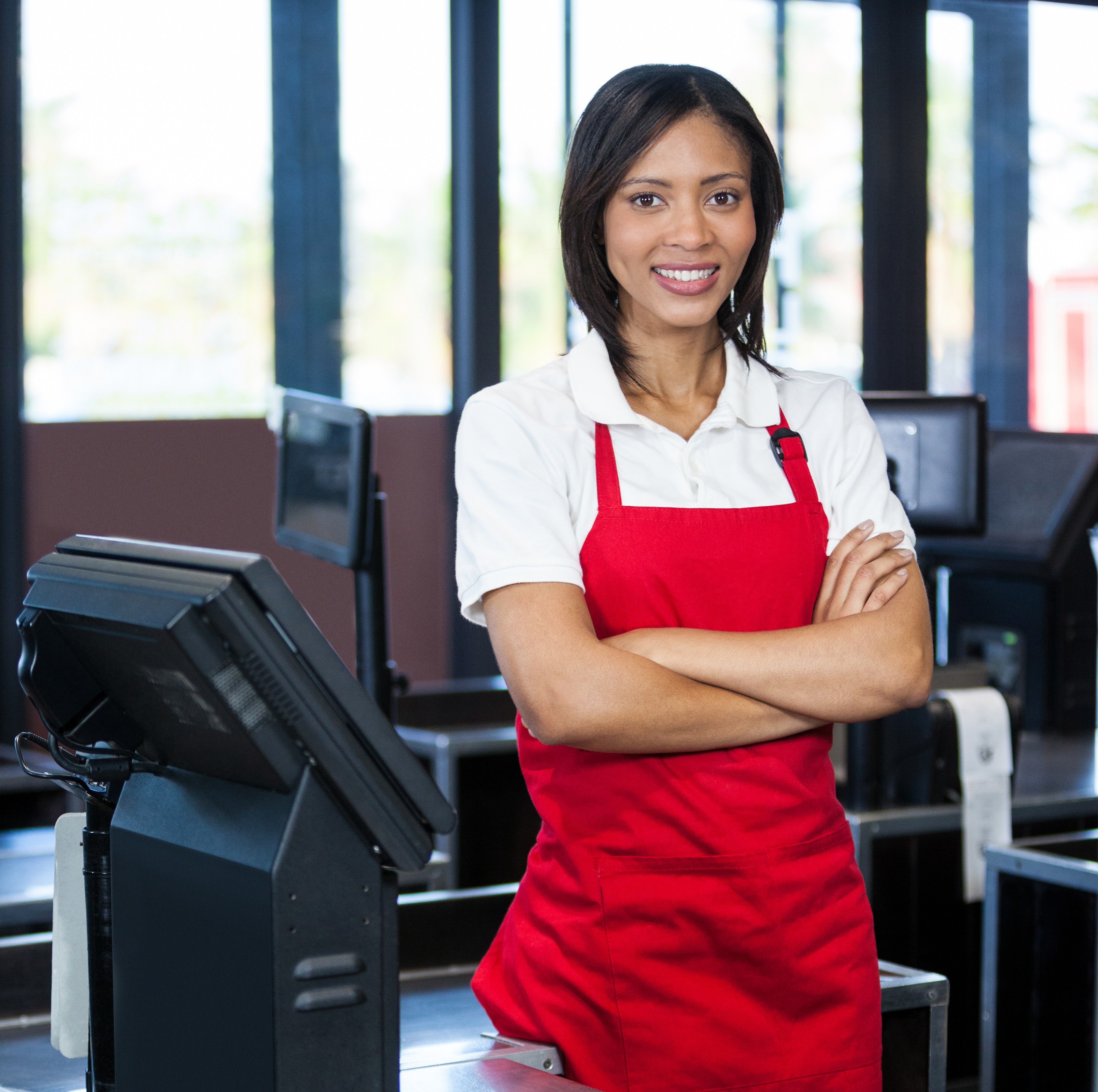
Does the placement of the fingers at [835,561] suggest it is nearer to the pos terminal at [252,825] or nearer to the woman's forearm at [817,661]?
the woman's forearm at [817,661]

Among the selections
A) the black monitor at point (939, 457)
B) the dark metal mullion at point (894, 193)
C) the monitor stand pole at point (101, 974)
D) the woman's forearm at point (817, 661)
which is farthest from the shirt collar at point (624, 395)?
the dark metal mullion at point (894, 193)

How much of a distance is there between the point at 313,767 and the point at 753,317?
895 mm

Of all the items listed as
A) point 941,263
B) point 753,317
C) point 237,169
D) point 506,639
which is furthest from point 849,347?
point 506,639

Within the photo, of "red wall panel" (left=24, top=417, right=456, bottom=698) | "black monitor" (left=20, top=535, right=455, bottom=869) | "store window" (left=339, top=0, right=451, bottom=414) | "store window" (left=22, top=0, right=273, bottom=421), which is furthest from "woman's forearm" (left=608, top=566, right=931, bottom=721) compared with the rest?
"store window" (left=339, top=0, right=451, bottom=414)

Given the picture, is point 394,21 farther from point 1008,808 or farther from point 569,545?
point 569,545

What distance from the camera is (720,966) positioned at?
144 cm

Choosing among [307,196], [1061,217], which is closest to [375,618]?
[307,196]

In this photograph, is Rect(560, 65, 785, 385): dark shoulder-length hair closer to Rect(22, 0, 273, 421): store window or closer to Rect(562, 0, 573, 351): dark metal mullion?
Rect(22, 0, 273, 421): store window

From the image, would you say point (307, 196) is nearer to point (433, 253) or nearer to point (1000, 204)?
point (433, 253)

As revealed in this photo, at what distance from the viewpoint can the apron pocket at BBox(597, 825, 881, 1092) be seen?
142 cm

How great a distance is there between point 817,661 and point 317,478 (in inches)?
55.2

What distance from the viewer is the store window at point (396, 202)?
16.0 ft

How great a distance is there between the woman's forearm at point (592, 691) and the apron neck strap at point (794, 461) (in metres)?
0.24

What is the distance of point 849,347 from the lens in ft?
18.6
